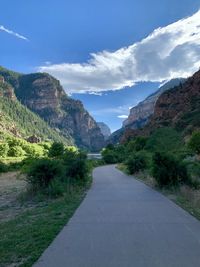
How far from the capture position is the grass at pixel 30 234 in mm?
6820

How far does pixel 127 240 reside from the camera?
25.7ft

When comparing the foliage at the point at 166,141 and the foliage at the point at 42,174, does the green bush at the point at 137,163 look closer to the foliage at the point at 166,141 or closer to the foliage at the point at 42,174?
the foliage at the point at 42,174

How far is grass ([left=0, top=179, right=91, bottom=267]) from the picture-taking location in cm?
682

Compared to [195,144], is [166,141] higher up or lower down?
higher up

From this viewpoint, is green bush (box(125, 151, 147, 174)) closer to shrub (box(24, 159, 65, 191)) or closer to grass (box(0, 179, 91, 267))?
shrub (box(24, 159, 65, 191))

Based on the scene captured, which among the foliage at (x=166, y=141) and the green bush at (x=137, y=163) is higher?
the foliage at (x=166, y=141)

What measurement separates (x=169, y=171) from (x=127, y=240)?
11.7 meters

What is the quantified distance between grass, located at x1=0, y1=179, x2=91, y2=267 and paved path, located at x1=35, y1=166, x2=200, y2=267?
24 cm

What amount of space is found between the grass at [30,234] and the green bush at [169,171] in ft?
23.1

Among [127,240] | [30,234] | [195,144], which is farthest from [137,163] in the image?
[127,240]

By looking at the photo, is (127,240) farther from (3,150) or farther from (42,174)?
(3,150)

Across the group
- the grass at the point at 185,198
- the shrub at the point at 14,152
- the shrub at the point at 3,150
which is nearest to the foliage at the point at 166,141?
the shrub at the point at 3,150

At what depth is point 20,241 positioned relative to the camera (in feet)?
26.5

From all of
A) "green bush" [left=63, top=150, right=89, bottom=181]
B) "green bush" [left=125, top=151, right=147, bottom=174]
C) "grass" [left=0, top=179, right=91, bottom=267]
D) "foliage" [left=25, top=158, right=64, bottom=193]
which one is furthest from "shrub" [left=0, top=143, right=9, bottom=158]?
"grass" [left=0, top=179, right=91, bottom=267]
